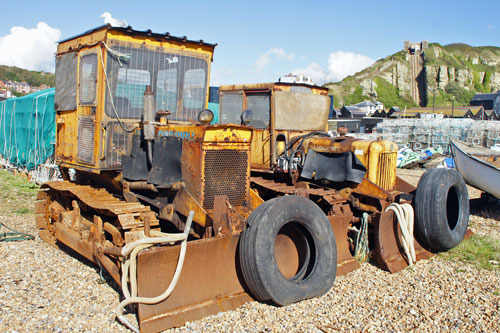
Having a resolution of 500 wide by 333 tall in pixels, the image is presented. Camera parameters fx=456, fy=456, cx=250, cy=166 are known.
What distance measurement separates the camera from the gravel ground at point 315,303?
406 cm

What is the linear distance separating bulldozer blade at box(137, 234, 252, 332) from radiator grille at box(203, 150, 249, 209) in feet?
2.26

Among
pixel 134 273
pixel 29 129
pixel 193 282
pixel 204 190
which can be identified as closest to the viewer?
pixel 134 273

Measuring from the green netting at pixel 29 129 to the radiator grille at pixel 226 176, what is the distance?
9761 millimetres

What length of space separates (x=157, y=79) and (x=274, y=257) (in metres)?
3.16

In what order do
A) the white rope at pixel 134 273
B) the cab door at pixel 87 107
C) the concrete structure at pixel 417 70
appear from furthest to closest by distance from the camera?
the concrete structure at pixel 417 70, the cab door at pixel 87 107, the white rope at pixel 134 273

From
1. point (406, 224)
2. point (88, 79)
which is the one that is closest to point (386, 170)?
point (406, 224)

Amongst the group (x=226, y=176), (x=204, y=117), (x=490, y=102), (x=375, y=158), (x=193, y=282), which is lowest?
(x=193, y=282)

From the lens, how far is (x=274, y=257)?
442cm

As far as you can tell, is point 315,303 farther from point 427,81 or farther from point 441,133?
point 427,81

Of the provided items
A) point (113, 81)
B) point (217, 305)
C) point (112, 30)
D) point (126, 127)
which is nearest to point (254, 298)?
point (217, 305)

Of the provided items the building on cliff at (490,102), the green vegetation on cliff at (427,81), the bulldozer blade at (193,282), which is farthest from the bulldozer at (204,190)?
the green vegetation on cliff at (427,81)

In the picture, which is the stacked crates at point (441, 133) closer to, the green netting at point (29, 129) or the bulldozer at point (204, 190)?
the green netting at point (29, 129)

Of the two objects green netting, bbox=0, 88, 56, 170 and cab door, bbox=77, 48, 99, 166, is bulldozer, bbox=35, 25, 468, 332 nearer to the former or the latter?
cab door, bbox=77, 48, 99, 166

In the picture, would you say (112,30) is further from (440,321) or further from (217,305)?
(440,321)
